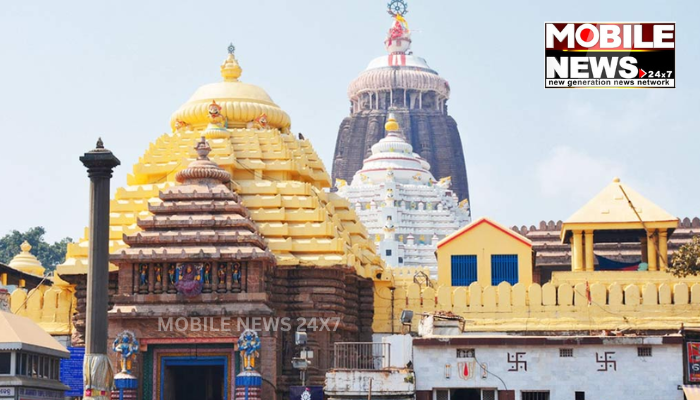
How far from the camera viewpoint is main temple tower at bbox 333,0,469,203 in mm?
133250

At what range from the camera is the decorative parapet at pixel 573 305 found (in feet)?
180

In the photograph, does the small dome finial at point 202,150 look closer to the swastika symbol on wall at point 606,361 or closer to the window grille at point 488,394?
the window grille at point 488,394

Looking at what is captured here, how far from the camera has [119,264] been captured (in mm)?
53031

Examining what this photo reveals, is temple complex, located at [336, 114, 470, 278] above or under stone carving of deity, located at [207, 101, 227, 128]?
above

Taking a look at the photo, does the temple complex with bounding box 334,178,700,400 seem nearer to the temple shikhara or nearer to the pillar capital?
the temple shikhara

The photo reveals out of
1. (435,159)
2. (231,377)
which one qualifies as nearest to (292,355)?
(231,377)

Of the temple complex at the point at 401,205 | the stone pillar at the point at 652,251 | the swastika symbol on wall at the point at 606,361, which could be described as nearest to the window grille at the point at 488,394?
the swastika symbol on wall at the point at 606,361

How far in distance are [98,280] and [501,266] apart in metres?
17.9

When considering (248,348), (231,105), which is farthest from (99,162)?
(231,105)

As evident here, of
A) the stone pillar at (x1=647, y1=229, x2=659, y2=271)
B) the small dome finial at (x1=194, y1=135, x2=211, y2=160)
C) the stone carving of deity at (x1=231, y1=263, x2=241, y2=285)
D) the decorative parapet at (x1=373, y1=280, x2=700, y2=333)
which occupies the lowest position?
the decorative parapet at (x1=373, y1=280, x2=700, y2=333)

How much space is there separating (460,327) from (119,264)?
34.6 ft

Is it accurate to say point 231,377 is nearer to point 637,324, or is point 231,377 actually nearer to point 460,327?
point 460,327

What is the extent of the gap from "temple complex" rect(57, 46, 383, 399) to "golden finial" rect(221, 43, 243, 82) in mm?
3658

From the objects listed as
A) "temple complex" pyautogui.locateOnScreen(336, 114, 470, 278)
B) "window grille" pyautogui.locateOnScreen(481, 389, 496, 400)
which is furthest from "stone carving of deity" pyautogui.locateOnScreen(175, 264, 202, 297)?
"temple complex" pyautogui.locateOnScreen(336, 114, 470, 278)
